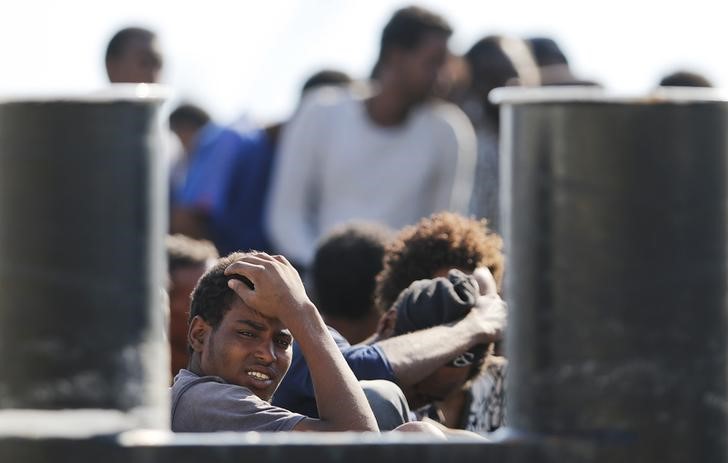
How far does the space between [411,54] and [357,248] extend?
6.43ft

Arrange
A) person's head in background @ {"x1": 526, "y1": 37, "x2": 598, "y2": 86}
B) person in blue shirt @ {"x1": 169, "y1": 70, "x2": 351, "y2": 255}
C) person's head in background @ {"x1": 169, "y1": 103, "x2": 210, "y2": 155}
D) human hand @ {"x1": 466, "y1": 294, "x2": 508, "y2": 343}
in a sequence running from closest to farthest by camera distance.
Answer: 1. human hand @ {"x1": 466, "y1": 294, "x2": 508, "y2": 343}
2. person in blue shirt @ {"x1": 169, "y1": 70, "x2": 351, "y2": 255}
3. person's head in background @ {"x1": 526, "y1": 37, "x2": 598, "y2": 86}
4. person's head in background @ {"x1": 169, "y1": 103, "x2": 210, "y2": 155}

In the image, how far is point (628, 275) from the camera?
2053 millimetres

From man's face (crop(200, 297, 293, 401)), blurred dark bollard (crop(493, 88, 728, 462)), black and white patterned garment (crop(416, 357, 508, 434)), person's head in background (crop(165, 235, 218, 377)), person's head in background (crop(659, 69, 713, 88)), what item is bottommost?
black and white patterned garment (crop(416, 357, 508, 434))

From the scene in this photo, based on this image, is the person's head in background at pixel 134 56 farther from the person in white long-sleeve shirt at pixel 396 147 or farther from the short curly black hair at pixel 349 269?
the short curly black hair at pixel 349 269

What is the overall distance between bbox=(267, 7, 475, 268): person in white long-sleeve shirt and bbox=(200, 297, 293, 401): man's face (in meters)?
3.73

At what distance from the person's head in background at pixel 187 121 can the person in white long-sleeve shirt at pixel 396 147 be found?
699cm

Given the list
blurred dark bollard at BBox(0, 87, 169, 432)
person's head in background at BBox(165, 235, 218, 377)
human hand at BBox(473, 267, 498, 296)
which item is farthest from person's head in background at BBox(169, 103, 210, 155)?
blurred dark bollard at BBox(0, 87, 169, 432)

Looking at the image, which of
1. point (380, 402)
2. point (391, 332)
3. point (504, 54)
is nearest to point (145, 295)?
point (380, 402)

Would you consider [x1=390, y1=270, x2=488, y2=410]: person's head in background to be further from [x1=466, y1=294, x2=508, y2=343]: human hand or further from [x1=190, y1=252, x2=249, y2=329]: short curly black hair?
[x1=190, y1=252, x2=249, y2=329]: short curly black hair

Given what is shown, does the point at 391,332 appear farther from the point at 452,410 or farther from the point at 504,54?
the point at 504,54

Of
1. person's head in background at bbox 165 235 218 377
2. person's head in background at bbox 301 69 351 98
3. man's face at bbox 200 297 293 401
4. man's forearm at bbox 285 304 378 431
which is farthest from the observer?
person's head in background at bbox 301 69 351 98

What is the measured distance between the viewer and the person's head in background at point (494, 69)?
7.32m

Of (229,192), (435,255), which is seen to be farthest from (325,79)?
(435,255)

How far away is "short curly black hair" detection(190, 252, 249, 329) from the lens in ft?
12.3
